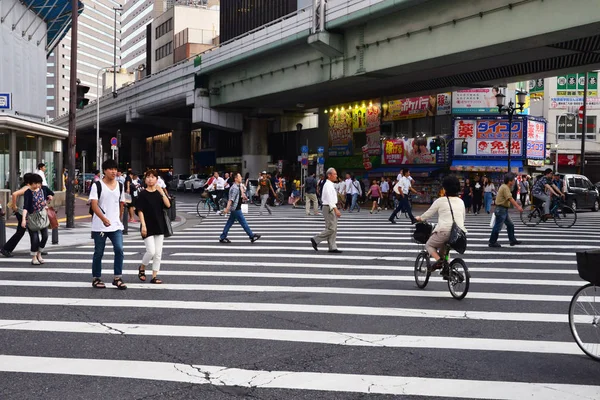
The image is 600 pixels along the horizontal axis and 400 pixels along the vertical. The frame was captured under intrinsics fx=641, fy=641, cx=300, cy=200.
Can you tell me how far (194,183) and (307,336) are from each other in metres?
51.5

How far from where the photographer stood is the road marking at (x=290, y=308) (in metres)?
7.68

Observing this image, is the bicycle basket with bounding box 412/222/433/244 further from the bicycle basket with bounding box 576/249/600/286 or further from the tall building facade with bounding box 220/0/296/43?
the tall building facade with bounding box 220/0/296/43

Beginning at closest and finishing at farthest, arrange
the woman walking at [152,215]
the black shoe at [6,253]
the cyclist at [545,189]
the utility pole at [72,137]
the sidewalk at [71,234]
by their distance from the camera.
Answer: the woman walking at [152,215], the black shoe at [6,253], the sidewalk at [71,234], the utility pole at [72,137], the cyclist at [545,189]

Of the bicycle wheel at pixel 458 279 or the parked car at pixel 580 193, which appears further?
the parked car at pixel 580 193

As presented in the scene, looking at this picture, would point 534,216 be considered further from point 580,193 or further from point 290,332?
point 290,332

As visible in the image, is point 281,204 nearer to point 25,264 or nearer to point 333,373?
point 25,264

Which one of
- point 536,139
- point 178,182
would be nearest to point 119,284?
point 536,139

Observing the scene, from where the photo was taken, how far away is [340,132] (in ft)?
154

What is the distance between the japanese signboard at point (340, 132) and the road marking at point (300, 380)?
4090 cm

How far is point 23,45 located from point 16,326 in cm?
3235

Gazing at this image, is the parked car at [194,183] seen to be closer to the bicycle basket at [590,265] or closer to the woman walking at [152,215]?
the woman walking at [152,215]

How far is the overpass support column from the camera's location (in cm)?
4856

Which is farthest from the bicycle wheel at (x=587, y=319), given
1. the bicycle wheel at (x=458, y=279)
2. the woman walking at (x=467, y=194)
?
the woman walking at (x=467, y=194)

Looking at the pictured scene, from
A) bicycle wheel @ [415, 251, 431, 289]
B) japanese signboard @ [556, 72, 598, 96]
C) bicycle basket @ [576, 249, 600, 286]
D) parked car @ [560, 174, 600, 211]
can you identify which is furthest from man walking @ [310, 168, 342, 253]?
japanese signboard @ [556, 72, 598, 96]
